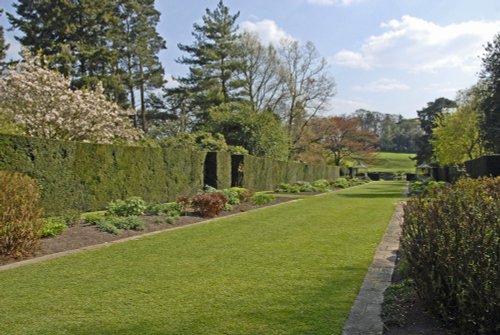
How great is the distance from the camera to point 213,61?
35781 mm

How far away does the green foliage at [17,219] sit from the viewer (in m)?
6.19

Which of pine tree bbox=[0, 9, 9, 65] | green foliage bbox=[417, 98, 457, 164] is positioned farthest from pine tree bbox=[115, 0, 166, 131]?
green foliage bbox=[417, 98, 457, 164]

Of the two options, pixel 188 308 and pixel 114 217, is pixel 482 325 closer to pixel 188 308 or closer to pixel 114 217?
pixel 188 308

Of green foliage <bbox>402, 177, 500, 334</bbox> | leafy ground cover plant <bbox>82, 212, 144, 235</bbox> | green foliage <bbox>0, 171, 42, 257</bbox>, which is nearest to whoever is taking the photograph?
green foliage <bbox>402, 177, 500, 334</bbox>

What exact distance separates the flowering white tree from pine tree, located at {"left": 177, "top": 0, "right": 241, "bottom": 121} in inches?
661

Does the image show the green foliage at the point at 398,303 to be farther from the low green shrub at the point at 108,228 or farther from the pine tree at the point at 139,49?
the pine tree at the point at 139,49

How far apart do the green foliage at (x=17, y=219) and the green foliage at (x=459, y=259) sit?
18.6 feet

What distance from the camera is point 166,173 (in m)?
15.8

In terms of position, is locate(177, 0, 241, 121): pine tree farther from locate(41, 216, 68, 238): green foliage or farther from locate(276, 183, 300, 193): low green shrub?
locate(41, 216, 68, 238): green foliage

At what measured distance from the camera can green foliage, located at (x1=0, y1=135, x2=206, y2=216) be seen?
10.2 metres

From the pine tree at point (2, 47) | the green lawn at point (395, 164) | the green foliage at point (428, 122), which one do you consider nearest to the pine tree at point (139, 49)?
the pine tree at point (2, 47)

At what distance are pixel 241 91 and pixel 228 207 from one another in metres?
25.7

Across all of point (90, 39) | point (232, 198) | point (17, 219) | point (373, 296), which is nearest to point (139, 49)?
point (90, 39)

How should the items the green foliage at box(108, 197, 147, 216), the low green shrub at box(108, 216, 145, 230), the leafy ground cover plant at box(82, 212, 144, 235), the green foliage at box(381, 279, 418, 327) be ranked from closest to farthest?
the green foliage at box(381, 279, 418, 327) → the leafy ground cover plant at box(82, 212, 144, 235) → the low green shrub at box(108, 216, 145, 230) → the green foliage at box(108, 197, 147, 216)
